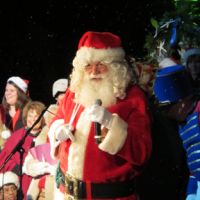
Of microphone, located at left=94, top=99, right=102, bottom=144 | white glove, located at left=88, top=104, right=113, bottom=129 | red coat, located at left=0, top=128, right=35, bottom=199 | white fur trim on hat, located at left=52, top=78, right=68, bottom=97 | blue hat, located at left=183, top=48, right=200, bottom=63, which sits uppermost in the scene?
blue hat, located at left=183, top=48, right=200, bottom=63

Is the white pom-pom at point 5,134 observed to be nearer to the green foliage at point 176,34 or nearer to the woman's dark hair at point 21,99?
the woman's dark hair at point 21,99

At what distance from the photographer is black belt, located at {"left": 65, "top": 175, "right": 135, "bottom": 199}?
4219mm

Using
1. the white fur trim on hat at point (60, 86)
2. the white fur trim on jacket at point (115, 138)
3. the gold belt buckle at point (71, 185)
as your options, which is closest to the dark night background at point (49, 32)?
the white fur trim on hat at point (60, 86)

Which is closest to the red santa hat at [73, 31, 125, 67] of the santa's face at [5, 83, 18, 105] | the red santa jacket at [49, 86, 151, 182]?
the red santa jacket at [49, 86, 151, 182]

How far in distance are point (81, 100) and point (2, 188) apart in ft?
6.33

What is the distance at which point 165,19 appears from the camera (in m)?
5.96

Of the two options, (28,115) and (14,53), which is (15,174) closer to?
(28,115)

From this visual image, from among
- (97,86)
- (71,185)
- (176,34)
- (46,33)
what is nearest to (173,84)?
(97,86)

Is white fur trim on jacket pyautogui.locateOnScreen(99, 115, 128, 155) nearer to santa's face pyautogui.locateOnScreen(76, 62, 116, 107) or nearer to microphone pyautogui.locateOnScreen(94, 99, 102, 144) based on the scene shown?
microphone pyautogui.locateOnScreen(94, 99, 102, 144)

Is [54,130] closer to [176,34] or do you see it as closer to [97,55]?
[97,55]

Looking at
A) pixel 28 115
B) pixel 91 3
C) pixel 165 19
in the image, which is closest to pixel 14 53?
pixel 91 3

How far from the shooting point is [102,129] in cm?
425

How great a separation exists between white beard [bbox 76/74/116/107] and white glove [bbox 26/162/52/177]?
4.18ft

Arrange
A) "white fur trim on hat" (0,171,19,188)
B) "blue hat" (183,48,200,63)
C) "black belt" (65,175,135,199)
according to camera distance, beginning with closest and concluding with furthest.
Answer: "black belt" (65,175,135,199) < "blue hat" (183,48,200,63) < "white fur trim on hat" (0,171,19,188)
